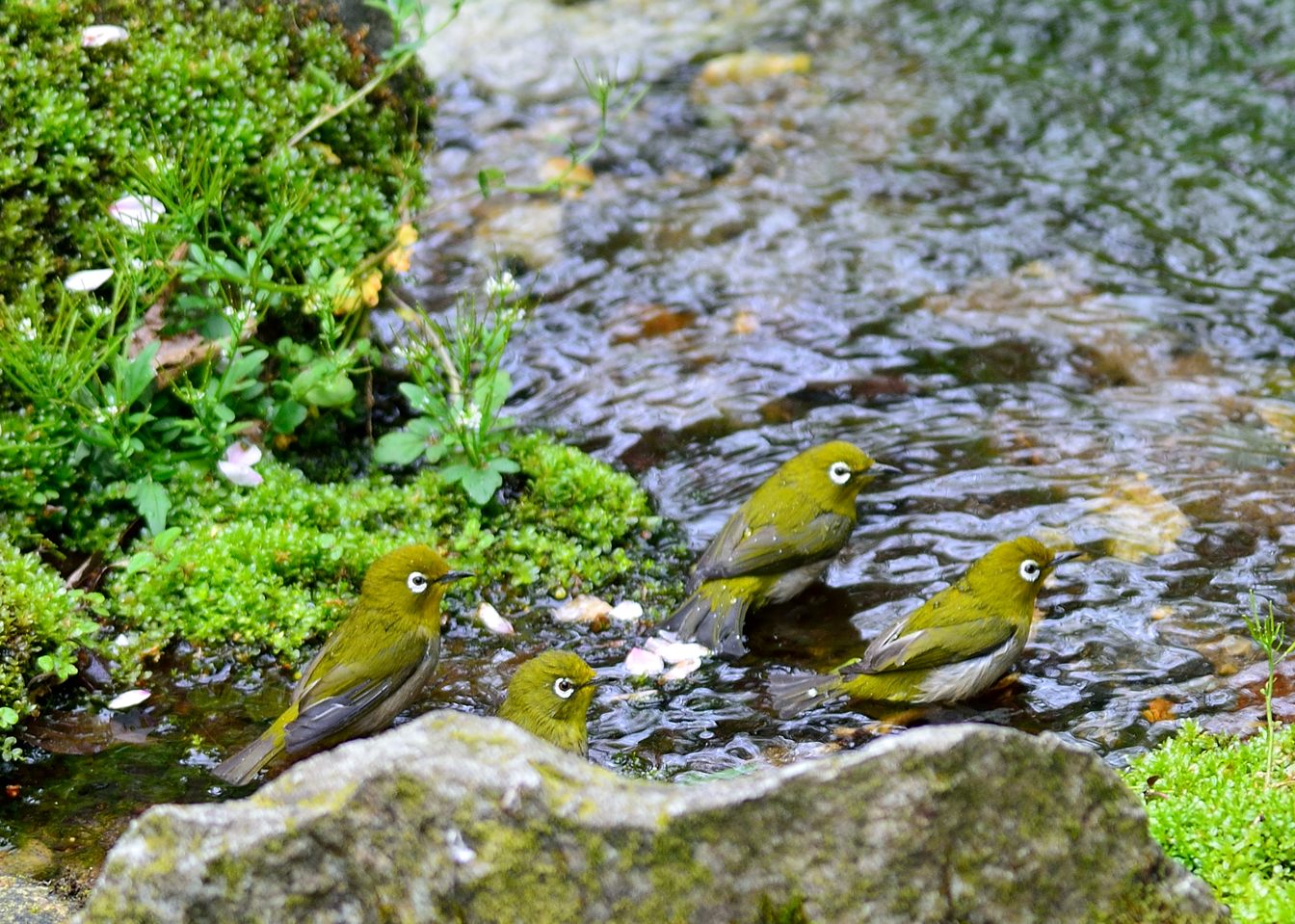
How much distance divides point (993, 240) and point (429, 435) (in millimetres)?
5299

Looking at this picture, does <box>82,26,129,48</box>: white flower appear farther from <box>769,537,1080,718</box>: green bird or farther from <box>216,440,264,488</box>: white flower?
<box>769,537,1080,718</box>: green bird

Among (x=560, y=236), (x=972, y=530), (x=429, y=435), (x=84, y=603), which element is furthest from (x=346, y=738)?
(x=560, y=236)

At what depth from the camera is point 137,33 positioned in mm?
Result: 7492

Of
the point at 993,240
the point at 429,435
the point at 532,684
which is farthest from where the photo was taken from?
the point at 993,240

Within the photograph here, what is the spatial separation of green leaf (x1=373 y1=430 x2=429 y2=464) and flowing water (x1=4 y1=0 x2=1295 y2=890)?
3.36 ft

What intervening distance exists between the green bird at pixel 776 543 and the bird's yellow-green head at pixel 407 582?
1188mm

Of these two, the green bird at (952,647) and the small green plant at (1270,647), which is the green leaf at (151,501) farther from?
the small green plant at (1270,647)

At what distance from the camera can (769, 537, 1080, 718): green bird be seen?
19.0 ft

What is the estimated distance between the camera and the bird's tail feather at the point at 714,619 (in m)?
6.21

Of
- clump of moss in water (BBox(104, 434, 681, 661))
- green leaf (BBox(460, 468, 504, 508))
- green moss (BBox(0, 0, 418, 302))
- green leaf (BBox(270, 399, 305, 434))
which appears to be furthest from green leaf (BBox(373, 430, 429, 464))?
green moss (BBox(0, 0, 418, 302))

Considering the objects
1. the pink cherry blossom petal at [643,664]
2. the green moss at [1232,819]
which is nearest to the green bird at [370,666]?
the pink cherry blossom petal at [643,664]

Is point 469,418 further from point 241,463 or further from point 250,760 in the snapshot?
point 250,760

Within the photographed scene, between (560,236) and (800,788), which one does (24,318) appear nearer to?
(800,788)

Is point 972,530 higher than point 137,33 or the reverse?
the reverse
